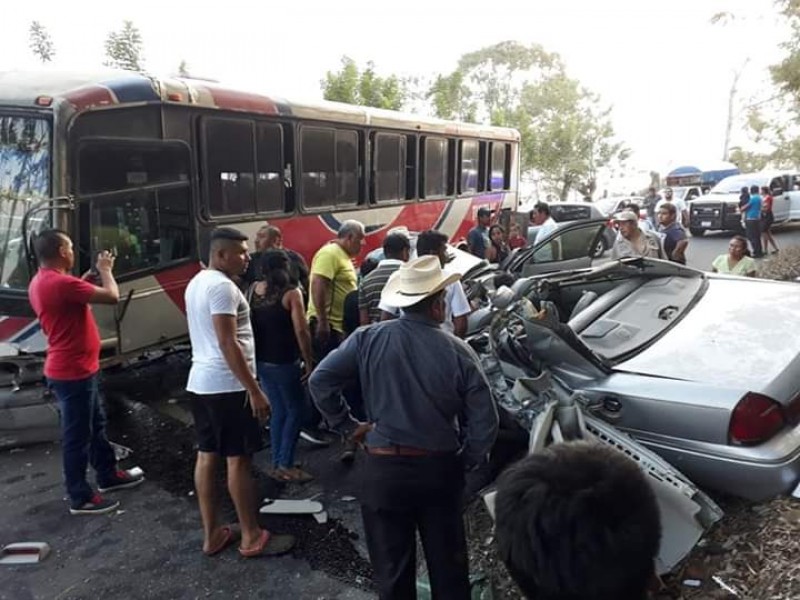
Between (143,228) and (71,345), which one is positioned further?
(143,228)

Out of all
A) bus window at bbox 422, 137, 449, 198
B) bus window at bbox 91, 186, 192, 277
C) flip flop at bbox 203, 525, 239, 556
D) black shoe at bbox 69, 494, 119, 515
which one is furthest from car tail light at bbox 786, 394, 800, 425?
bus window at bbox 422, 137, 449, 198

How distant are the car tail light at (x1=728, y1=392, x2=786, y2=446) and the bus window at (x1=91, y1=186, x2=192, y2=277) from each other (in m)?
4.70

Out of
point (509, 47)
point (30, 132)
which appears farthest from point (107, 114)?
point (509, 47)

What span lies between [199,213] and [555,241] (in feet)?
12.1

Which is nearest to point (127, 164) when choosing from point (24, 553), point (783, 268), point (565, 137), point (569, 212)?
point (24, 553)

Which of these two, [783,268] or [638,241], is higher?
[638,241]

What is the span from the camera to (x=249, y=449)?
3.65 metres

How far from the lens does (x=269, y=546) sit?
3725mm

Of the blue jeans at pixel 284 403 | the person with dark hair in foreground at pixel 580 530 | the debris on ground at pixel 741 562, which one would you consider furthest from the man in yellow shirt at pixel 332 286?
the person with dark hair in foreground at pixel 580 530

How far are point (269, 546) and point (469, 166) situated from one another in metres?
9.42

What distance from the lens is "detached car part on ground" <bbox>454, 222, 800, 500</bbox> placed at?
304 centimetres

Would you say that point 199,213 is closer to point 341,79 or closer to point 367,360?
point 367,360

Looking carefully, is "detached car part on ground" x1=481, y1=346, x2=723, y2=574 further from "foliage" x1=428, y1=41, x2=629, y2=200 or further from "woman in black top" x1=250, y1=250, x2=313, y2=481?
"foliage" x1=428, y1=41, x2=629, y2=200

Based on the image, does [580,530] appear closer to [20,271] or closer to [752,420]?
[752,420]
